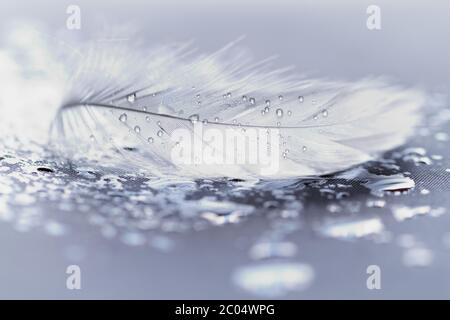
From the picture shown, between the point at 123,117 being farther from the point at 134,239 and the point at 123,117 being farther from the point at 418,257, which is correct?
the point at 418,257

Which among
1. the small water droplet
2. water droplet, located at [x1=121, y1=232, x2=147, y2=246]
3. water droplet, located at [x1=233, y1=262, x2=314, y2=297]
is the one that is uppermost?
the small water droplet

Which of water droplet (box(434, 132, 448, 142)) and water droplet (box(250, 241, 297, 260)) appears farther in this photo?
water droplet (box(434, 132, 448, 142))

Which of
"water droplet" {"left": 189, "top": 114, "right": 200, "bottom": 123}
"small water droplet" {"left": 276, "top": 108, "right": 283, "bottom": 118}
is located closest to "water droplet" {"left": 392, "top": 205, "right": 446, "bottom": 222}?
"small water droplet" {"left": 276, "top": 108, "right": 283, "bottom": 118}

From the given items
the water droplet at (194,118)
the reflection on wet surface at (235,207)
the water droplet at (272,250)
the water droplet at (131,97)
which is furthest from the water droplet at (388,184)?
the water droplet at (131,97)

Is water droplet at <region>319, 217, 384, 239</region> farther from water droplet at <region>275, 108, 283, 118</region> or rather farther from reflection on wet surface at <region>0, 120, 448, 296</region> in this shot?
water droplet at <region>275, 108, 283, 118</region>

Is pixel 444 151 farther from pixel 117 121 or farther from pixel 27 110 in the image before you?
pixel 27 110

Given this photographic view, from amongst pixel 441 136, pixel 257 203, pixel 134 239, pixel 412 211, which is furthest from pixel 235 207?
pixel 441 136

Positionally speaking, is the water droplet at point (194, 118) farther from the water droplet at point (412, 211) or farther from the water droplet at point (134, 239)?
the water droplet at point (412, 211)
